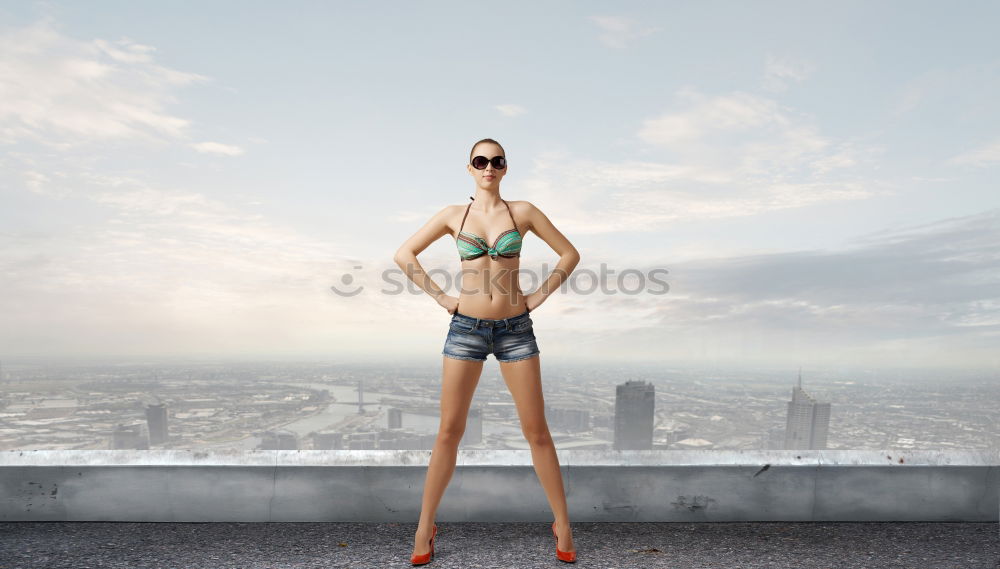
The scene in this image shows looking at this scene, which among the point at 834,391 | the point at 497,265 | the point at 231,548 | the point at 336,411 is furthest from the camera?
the point at 834,391

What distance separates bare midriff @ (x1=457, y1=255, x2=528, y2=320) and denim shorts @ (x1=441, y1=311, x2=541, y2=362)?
0.14 ft

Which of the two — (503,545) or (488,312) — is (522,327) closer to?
(488,312)

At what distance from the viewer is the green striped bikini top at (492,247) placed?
150 inches

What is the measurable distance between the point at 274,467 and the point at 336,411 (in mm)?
51270

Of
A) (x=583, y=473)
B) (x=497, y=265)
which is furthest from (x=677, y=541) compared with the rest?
(x=497, y=265)

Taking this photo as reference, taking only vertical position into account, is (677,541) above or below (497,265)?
below

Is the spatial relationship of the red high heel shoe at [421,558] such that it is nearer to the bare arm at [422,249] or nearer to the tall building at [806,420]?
the bare arm at [422,249]

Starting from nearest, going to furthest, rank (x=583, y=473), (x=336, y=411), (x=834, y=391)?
(x=583, y=473), (x=336, y=411), (x=834, y=391)

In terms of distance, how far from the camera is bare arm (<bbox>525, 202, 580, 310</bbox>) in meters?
3.93

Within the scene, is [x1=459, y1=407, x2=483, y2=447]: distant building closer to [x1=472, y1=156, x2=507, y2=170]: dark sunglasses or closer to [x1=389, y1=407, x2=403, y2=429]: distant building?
[x1=472, y1=156, x2=507, y2=170]: dark sunglasses

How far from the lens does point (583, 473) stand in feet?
14.9

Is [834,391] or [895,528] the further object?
[834,391]

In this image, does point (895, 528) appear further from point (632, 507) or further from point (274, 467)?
point (274, 467)

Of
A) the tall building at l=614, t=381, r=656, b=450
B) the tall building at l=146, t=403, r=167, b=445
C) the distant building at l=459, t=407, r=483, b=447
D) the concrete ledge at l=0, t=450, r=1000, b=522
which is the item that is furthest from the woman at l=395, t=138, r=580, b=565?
the tall building at l=146, t=403, r=167, b=445
